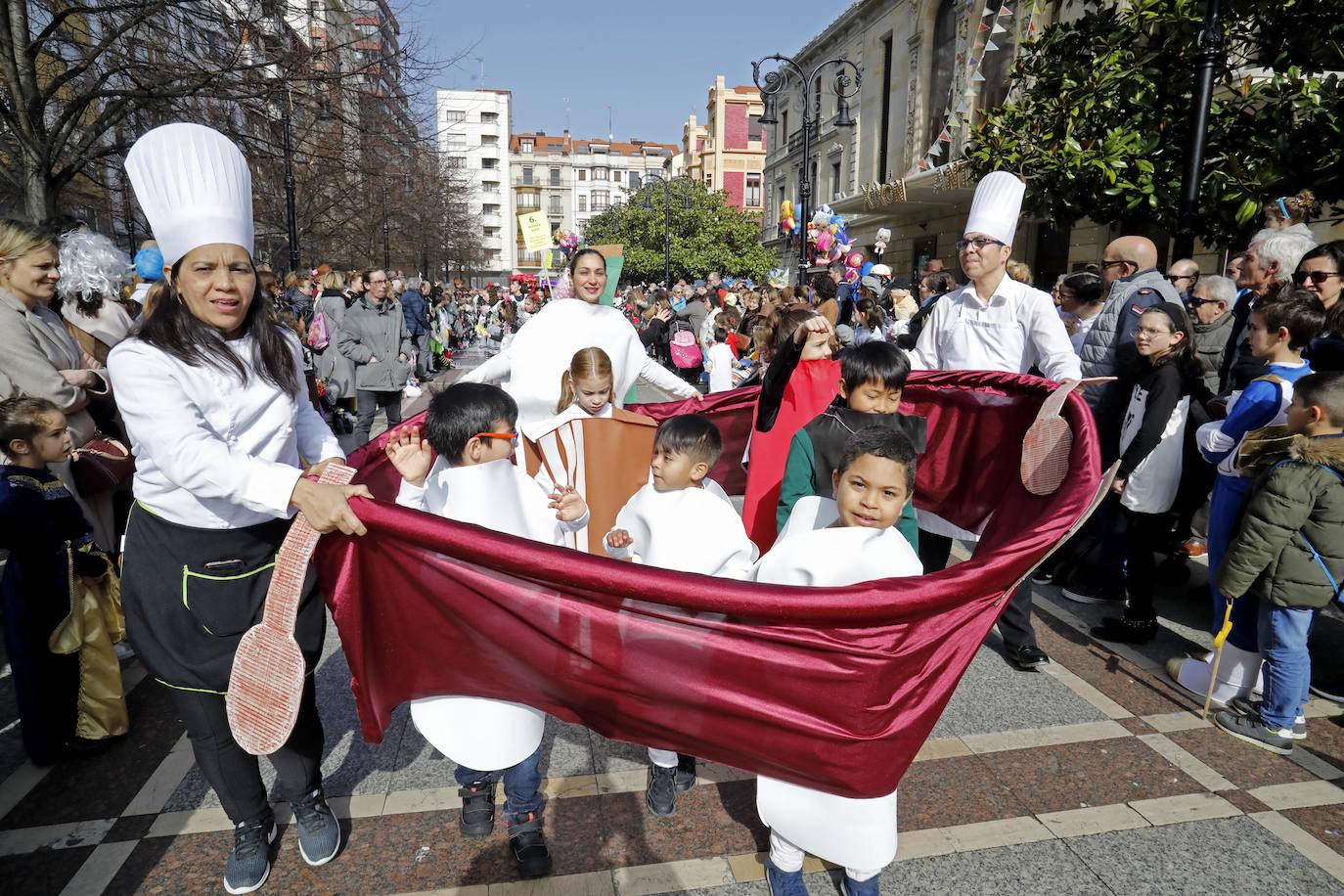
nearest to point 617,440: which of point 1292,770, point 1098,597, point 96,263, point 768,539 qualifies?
point 768,539

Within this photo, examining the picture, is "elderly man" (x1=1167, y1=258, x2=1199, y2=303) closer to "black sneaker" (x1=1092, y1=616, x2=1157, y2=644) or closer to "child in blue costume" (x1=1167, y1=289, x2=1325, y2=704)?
"child in blue costume" (x1=1167, y1=289, x2=1325, y2=704)

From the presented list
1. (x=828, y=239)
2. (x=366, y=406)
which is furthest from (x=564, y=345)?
(x=828, y=239)

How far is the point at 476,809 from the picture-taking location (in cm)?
273

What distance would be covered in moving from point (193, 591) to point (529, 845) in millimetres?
1305

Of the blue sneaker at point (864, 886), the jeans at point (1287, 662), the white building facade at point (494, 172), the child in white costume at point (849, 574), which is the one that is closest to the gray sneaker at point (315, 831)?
the child in white costume at point (849, 574)

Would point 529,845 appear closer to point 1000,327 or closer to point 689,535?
point 689,535

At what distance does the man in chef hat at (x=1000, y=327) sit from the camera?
402cm

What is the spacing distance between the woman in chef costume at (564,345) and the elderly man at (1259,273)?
3.29 m

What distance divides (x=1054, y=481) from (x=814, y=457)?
873 mm

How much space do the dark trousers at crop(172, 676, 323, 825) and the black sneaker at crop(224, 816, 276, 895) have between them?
0.04 meters

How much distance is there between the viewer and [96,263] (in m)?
5.01

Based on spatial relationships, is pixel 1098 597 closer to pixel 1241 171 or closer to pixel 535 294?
pixel 1241 171

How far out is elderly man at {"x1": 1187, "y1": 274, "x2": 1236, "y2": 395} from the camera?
206 inches

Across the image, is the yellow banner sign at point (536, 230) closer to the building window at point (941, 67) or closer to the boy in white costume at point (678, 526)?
the building window at point (941, 67)
